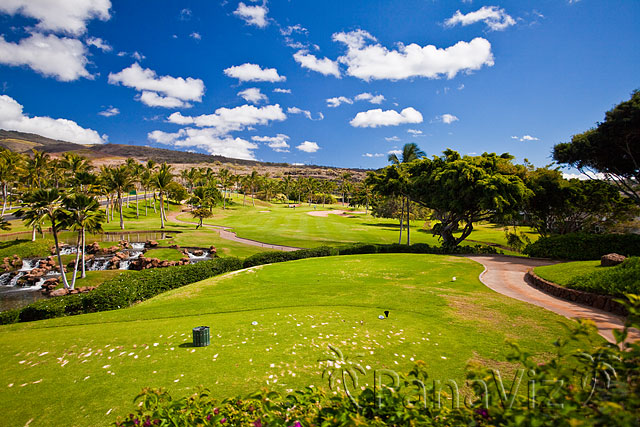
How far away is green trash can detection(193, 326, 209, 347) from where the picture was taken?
29.8 ft

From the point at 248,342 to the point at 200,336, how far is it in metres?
1.45

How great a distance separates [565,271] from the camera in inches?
635

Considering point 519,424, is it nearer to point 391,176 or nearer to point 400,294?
point 400,294

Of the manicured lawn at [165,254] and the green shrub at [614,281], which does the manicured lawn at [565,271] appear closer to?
the green shrub at [614,281]

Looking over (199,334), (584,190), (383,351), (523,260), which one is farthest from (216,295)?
(584,190)

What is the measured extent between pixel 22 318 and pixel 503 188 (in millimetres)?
34498

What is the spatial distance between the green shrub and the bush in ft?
68.2

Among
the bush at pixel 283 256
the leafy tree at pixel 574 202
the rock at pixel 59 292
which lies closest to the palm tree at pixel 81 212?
the rock at pixel 59 292

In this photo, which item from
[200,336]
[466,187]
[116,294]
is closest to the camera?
[200,336]

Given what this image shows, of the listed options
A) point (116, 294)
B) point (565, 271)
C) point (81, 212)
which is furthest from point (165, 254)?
point (565, 271)

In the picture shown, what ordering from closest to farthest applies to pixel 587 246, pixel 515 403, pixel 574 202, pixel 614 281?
pixel 515 403
pixel 614 281
pixel 587 246
pixel 574 202

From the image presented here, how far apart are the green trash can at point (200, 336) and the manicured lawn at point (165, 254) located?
29597mm

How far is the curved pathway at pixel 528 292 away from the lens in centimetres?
1035

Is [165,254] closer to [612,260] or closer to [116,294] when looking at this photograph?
[116,294]
